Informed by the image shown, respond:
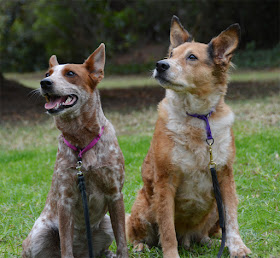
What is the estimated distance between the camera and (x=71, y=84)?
3924 millimetres

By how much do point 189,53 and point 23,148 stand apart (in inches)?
240

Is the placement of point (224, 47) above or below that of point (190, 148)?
above

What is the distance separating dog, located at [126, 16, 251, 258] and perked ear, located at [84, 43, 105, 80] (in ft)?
1.70

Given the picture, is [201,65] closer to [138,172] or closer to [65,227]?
[65,227]

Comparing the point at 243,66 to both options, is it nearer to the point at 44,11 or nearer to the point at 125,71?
the point at 125,71

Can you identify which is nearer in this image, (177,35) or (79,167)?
(79,167)

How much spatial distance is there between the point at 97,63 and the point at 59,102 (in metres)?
0.55

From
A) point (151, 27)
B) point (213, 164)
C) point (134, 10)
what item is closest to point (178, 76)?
point (213, 164)

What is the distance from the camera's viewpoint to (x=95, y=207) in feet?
13.2

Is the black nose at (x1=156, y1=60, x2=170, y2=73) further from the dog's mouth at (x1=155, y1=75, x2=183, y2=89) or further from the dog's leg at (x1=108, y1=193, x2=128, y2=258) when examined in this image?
the dog's leg at (x1=108, y1=193, x2=128, y2=258)

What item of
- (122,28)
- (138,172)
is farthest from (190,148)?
(122,28)

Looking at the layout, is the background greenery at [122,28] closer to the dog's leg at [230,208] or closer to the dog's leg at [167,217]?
the dog's leg at [167,217]

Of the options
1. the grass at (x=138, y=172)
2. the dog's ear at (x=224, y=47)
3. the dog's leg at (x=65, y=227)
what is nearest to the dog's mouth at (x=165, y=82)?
the dog's ear at (x=224, y=47)

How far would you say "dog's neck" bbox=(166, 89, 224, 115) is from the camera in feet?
13.6
